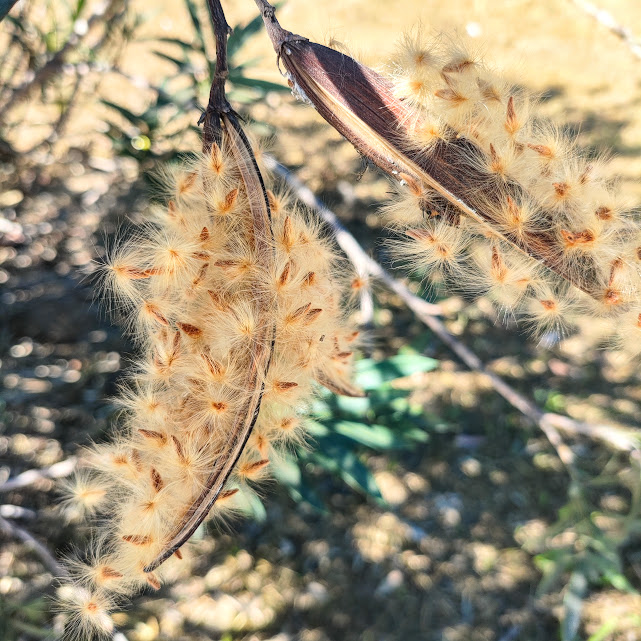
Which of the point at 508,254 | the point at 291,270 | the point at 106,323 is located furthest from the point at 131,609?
the point at 508,254

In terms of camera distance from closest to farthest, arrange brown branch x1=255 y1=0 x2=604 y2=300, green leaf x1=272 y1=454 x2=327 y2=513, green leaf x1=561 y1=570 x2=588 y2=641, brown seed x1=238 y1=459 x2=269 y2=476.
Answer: brown branch x1=255 y1=0 x2=604 y2=300
brown seed x1=238 y1=459 x2=269 y2=476
green leaf x1=272 y1=454 x2=327 y2=513
green leaf x1=561 y1=570 x2=588 y2=641

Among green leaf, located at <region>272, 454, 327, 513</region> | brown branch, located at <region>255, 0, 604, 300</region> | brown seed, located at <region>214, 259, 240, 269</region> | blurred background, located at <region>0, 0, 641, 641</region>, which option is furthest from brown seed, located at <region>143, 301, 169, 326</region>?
green leaf, located at <region>272, 454, 327, 513</region>

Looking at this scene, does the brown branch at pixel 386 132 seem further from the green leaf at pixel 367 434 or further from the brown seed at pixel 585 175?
the green leaf at pixel 367 434

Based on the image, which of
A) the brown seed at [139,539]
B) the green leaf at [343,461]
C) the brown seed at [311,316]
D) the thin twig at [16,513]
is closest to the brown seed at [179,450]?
the brown seed at [139,539]

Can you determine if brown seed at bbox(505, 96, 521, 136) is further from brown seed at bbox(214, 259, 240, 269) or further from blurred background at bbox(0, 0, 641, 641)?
blurred background at bbox(0, 0, 641, 641)

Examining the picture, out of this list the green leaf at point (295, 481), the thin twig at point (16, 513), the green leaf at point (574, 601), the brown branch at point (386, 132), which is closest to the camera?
the brown branch at point (386, 132)

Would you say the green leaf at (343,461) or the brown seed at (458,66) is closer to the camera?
the brown seed at (458,66)

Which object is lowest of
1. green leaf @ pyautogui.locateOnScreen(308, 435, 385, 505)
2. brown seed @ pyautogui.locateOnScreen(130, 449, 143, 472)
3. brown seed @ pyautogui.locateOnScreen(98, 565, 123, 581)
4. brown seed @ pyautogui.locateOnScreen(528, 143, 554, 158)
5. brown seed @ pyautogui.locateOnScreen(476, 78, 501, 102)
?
green leaf @ pyautogui.locateOnScreen(308, 435, 385, 505)

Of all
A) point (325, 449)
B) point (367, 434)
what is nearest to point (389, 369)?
point (367, 434)

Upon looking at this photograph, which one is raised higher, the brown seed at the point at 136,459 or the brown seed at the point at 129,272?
the brown seed at the point at 129,272
